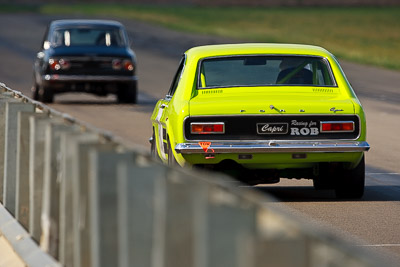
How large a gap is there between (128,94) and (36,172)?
61.1 feet

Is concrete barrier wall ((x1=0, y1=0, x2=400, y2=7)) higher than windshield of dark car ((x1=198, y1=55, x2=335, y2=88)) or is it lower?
lower

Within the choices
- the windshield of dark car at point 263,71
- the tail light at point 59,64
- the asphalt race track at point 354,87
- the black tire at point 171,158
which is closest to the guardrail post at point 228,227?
the asphalt race track at point 354,87

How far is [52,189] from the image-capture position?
663 centimetres

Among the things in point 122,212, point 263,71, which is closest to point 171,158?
point 263,71

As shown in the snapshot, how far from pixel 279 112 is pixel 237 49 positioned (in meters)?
1.35

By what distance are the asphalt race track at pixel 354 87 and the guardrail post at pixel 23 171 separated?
8.30 ft

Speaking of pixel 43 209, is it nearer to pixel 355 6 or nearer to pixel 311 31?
pixel 311 31

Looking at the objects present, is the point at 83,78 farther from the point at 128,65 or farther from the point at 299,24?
the point at 299,24

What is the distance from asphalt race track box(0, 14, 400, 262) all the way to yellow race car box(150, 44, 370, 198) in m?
0.40

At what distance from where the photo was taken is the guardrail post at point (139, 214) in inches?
189

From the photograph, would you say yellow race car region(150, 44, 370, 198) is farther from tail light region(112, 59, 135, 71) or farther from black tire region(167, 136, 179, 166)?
tail light region(112, 59, 135, 71)

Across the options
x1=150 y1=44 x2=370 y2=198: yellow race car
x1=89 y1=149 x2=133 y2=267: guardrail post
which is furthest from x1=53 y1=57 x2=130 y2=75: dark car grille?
x1=89 y1=149 x2=133 y2=267: guardrail post

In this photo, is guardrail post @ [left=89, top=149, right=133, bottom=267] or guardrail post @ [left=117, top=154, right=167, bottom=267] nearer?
guardrail post @ [left=117, top=154, right=167, bottom=267]

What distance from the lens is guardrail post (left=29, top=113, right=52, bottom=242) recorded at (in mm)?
7148
